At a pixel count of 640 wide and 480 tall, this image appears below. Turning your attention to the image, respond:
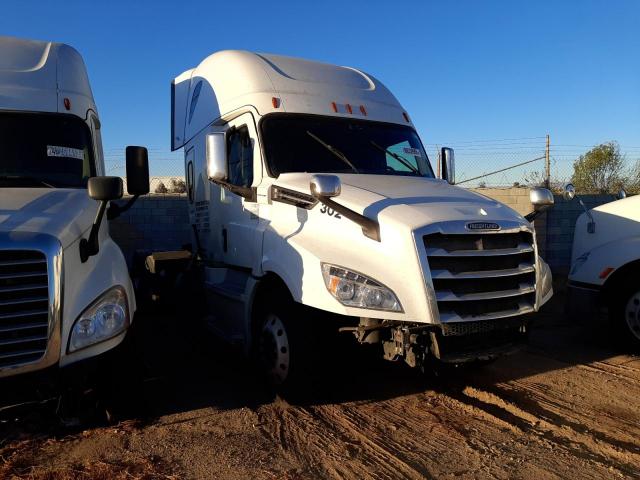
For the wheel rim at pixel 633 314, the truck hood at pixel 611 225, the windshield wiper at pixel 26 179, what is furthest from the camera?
the truck hood at pixel 611 225

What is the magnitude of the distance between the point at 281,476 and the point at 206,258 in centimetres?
401

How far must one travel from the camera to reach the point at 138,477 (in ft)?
11.5

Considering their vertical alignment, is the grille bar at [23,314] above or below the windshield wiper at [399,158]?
below

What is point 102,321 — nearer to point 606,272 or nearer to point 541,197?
point 541,197

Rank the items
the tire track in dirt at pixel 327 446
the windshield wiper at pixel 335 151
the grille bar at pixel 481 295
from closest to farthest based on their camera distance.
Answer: the tire track in dirt at pixel 327 446 → the grille bar at pixel 481 295 → the windshield wiper at pixel 335 151

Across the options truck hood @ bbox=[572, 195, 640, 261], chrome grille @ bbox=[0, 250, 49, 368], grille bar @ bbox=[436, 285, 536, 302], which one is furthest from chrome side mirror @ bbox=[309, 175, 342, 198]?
truck hood @ bbox=[572, 195, 640, 261]

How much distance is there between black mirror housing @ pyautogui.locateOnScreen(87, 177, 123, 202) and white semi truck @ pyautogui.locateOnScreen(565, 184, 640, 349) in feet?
17.5

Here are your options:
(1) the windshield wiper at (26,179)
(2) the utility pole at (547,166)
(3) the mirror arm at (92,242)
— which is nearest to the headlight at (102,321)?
(3) the mirror arm at (92,242)

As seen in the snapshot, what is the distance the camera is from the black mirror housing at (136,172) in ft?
16.5

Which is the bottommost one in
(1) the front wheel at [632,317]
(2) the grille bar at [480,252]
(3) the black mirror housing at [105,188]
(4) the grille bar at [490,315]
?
(1) the front wheel at [632,317]

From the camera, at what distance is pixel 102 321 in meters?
3.77

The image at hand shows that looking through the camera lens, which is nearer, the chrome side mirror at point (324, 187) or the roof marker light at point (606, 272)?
the chrome side mirror at point (324, 187)

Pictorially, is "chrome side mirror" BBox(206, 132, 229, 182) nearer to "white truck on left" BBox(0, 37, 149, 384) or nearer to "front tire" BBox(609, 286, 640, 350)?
"white truck on left" BBox(0, 37, 149, 384)

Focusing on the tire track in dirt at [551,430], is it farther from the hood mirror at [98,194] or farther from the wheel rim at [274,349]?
the hood mirror at [98,194]
